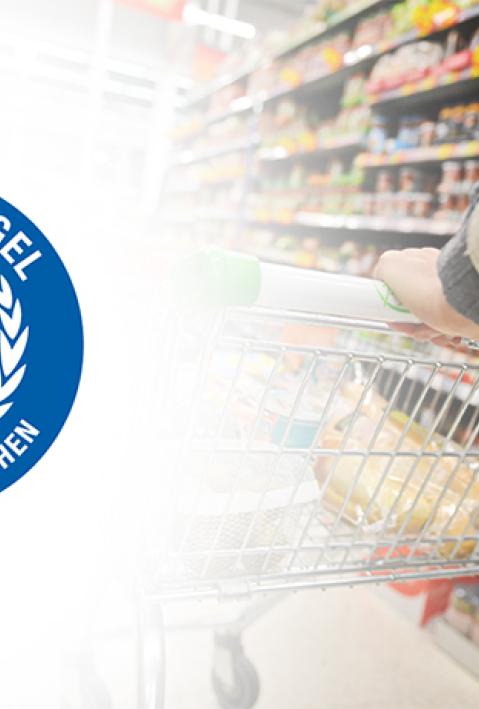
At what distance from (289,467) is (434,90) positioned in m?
2.53

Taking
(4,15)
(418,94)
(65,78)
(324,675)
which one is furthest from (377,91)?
(65,78)

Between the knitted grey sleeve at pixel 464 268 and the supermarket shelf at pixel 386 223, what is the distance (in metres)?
1.91

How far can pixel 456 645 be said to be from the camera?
1761mm

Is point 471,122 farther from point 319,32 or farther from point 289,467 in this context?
point 289,467

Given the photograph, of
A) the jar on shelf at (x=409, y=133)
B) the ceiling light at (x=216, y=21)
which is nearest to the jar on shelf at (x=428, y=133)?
the jar on shelf at (x=409, y=133)

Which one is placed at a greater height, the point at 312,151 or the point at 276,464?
the point at 312,151

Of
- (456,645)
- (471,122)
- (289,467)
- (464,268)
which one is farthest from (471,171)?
(464,268)

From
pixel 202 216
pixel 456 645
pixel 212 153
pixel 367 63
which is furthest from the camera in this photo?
pixel 212 153

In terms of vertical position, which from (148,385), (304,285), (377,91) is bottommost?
(148,385)

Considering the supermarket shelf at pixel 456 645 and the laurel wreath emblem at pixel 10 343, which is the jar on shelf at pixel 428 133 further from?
the laurel wreath emblem at pixel 10 343

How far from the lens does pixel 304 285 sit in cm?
75

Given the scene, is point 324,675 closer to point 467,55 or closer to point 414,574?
point 414,574

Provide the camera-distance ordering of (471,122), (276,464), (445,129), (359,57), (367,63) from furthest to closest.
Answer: (367,63)
(359,57)
(445,129)
(471,122)
(276,464)

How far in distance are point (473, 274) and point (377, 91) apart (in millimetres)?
2732
